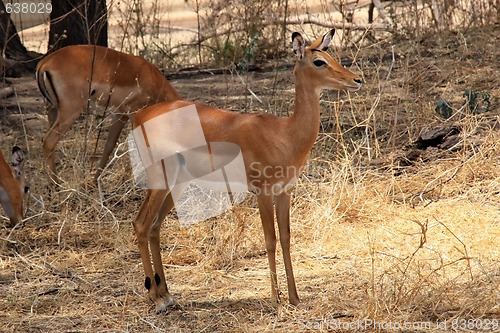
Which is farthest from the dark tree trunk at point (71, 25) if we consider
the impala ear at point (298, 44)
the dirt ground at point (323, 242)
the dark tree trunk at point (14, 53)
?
the impala ear at point (298, 44)

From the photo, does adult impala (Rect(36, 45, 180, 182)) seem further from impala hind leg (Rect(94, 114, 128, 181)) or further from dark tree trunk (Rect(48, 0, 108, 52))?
dark tree trunk (Rect(48, 0, 108, 52))

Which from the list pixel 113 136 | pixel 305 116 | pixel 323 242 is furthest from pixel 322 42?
pixel 113 136

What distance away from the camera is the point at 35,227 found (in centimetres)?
602

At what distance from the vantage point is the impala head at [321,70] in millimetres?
4555

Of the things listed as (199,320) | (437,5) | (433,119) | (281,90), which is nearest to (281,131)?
(199,320)

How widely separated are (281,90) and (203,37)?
220cm

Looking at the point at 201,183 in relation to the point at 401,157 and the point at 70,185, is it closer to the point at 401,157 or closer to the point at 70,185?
the point at 70,185

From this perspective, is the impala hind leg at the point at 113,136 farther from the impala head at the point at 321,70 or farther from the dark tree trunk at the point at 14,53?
the impala head at the point at 321,70

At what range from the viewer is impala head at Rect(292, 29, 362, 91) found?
455 centimetres

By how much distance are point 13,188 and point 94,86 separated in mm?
1498

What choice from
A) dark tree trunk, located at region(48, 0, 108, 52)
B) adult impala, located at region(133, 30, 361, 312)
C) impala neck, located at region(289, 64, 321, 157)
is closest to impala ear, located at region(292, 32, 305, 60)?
adult impala, located at region(133, 30, 361, 312)

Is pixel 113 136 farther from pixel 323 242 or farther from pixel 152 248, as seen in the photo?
pixel 152 248

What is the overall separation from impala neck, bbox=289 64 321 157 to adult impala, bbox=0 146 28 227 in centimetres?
238

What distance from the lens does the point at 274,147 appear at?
4.62m
